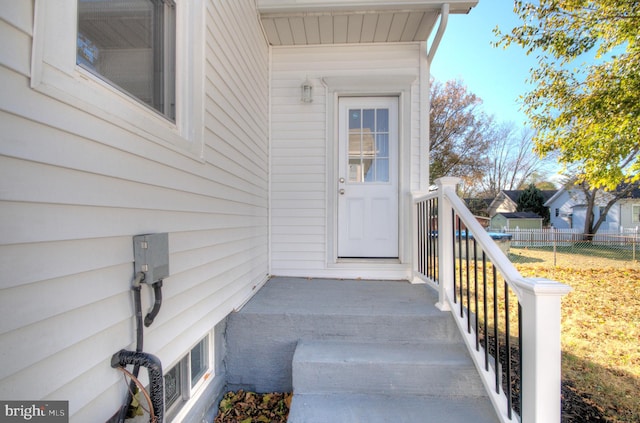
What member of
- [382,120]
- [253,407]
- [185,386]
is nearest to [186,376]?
[185,386]

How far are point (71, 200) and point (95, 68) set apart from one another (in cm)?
51

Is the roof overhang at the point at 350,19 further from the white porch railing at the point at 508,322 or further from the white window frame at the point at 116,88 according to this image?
the white porch railing at the point at 508,322

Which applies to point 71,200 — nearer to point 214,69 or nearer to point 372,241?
point 214,69

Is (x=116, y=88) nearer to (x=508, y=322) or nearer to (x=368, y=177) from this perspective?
(x=508, y=322)

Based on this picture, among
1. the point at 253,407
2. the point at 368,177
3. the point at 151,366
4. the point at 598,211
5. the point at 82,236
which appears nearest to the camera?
the point at 82,236

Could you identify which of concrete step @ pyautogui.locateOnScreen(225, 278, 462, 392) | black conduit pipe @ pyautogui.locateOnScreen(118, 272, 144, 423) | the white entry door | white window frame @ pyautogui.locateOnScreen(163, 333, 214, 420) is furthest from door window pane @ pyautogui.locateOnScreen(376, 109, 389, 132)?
black conduit pipe @ pyautogui.locateOnScreen(118, 272, 144, 423)

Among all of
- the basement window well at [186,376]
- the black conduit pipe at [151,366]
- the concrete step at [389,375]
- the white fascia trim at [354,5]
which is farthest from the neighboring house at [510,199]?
the black conduit pipe at [151,366]

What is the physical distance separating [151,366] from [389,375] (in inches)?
51.4

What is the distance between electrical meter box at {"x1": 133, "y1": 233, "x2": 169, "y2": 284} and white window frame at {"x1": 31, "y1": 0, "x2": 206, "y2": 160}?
425 millimetres

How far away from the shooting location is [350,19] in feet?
9.26

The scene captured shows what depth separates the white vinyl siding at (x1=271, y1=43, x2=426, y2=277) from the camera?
3168 millimetres

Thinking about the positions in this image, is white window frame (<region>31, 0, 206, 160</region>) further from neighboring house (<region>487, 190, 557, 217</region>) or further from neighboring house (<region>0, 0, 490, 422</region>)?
neighboring house (<region>487, 190, 557, 217</region>)

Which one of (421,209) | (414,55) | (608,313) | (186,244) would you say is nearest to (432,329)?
(421,209)

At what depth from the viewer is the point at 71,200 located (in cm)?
84
